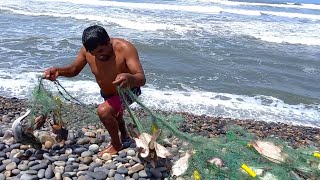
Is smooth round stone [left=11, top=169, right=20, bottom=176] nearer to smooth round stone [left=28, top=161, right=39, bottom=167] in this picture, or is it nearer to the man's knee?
smooth round stone [left=28, top=161, right=39, bottom=167]

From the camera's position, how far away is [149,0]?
114 ft

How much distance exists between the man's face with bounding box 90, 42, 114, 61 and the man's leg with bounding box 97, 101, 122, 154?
0.46 metres

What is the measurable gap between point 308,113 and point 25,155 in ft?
21.1

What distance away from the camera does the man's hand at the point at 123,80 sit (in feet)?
11.8

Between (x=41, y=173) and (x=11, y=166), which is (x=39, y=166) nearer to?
(x=41, y=173)

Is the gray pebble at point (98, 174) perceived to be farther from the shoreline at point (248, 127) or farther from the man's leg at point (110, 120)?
the shoreline at point (248, 127)

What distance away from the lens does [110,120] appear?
4133 mm

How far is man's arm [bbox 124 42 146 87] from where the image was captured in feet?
12.5

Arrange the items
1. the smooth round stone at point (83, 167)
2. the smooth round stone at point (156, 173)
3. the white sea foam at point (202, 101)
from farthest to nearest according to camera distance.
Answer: the white sea foam at point (202, 101) → the smooth round stone at point (83, 167) → the smooth round stone at point (156, 173)

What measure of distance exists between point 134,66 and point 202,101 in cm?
507

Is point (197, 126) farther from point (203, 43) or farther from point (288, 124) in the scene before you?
point (203, 43)

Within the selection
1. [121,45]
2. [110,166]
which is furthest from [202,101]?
[110,166]

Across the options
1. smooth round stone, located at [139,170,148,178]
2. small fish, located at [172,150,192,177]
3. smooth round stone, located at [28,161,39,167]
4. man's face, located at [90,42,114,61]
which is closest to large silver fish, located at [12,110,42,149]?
smooth round stone, located at [28,161,39,167]

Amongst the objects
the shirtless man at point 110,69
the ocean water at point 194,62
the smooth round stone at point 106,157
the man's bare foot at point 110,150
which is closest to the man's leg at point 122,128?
the shirtless man at point 110,69
